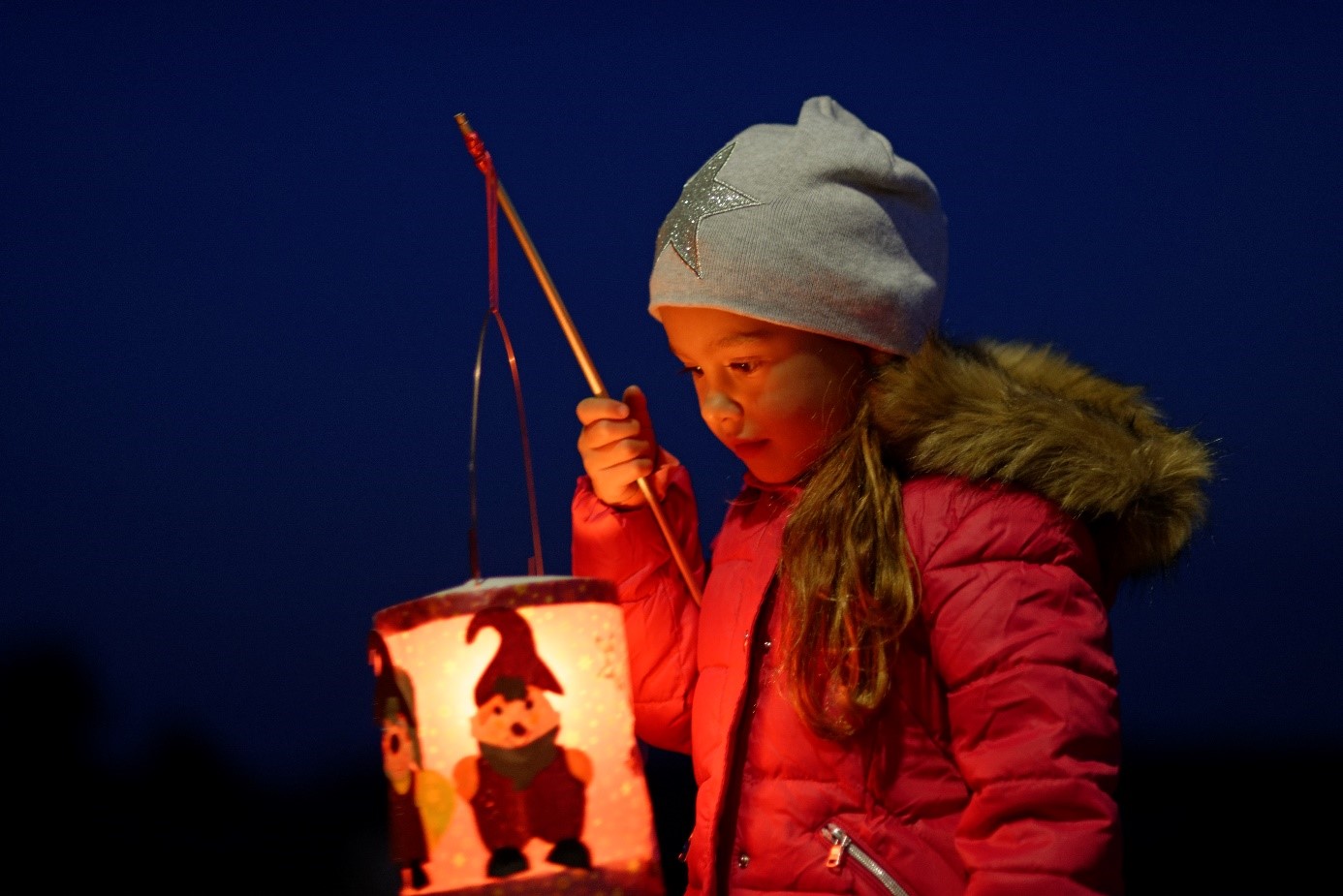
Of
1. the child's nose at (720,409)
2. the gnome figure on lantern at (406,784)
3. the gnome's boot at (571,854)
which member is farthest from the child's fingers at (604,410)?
the gnome's boot at (571,854)

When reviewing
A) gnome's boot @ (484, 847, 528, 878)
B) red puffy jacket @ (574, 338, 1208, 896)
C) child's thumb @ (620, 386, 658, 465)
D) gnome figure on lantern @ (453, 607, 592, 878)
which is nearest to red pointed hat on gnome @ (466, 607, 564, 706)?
gnome figure on lantern @ (453, 607, 592, 878)

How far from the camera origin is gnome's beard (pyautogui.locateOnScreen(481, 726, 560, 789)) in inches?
42.0

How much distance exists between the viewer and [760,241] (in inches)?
49.5

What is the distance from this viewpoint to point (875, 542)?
3.88 feet

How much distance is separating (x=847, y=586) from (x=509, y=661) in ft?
1.00

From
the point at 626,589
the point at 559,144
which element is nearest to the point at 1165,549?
the point at 626,589

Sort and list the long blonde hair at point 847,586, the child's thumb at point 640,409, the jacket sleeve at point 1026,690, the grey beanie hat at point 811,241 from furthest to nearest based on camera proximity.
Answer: the child's thumb at point 640,409 < the grey beanie hat at point 811,241 < the long blonde hair at point 847,586 < the jacket sleeve at point 1026,690

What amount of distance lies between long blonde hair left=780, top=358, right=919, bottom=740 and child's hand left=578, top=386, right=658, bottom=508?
0.19 meters

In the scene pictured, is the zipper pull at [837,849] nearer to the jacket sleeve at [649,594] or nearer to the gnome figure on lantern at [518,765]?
the gnome figure on lantern at [518,765]

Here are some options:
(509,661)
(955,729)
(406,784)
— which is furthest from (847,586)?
(406,784)

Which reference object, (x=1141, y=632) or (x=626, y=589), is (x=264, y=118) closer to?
(x=626, y=589)

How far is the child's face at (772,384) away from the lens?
127 cm

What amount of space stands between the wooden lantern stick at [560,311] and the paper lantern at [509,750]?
259 mm

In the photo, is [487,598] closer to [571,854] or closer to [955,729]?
[571,854]
